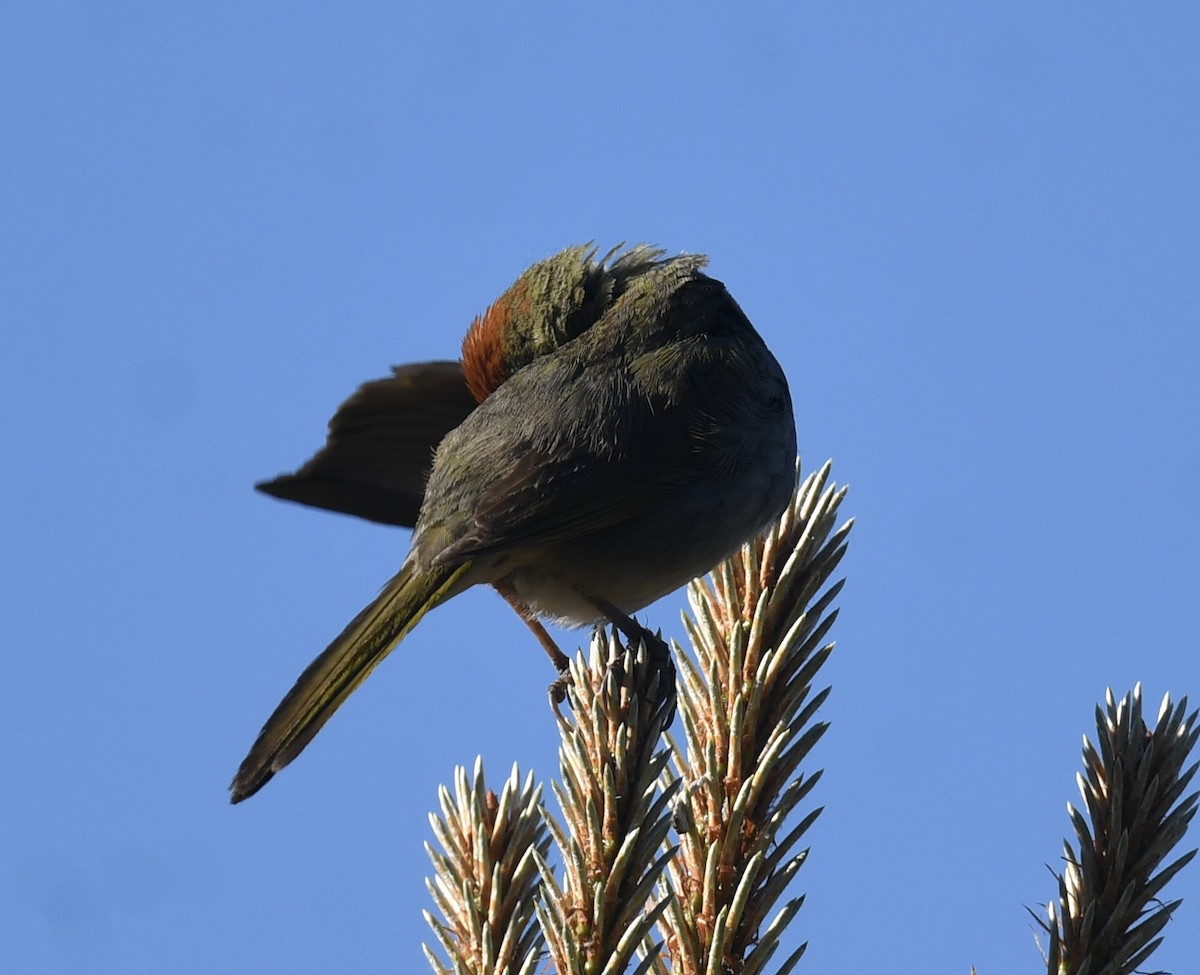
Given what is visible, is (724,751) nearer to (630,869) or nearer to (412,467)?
(630,869)

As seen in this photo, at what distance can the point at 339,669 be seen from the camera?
154 inches

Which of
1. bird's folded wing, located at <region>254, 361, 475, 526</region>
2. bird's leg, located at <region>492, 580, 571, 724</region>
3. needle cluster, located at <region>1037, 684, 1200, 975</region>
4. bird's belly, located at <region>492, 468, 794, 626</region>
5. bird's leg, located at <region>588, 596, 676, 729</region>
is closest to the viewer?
needle cluster, located at <region>1037, 684, 1200, 975</region>

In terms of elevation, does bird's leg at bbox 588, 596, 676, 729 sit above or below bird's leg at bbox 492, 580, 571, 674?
below

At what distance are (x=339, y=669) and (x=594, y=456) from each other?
1.13 m

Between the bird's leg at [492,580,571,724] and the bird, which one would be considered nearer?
the bird

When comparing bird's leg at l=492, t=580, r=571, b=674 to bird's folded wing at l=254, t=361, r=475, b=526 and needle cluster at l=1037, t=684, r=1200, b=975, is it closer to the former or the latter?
bird's folded wing at l=254, t=361, r=475, b=526

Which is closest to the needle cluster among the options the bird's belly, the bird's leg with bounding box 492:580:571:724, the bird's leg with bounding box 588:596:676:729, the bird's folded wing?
the bird's leg with bounding box 588:596:676:729

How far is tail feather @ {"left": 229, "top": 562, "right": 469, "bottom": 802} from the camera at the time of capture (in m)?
3.56

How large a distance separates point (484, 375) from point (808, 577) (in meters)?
1.99

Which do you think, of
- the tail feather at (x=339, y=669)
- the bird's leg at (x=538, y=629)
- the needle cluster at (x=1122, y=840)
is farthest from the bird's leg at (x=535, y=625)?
the needle cluster at (x=1122, y=840)

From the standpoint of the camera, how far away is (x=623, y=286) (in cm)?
500

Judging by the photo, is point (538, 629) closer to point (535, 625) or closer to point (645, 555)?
point (535, 625)

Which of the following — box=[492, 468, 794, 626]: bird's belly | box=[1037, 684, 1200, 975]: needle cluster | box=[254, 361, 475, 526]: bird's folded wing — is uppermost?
box=[254, 361, 475, 526]: bird's folded wing

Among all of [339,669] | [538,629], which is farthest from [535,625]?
[339,669]
